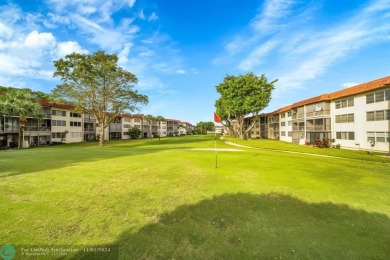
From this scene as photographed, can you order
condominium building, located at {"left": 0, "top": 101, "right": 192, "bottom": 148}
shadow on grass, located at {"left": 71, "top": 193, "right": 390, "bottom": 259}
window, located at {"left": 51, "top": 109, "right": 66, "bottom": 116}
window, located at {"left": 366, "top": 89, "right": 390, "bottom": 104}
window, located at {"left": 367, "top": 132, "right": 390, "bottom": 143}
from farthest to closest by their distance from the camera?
window, located at {"left": 51, "top": 109, "right": 66, "bottom": 116}, condominium building, located at {"left": 0, "top": 101, "right": 192, "bottom": 148}, window, located at {"left": 367, "top": 132, "right": 390, "bottom": 143}, window, located at {"left": 366, "top": 89, "right": 390, "bottom": 104}, shadow on grass, located at {"left": 71, "top": 193, "right": 390, "bottom": 259}

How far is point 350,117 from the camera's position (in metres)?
35.9

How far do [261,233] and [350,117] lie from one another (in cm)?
4149

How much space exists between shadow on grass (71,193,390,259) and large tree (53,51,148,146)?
38541mm

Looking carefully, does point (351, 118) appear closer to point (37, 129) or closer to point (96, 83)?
point (96, 83)

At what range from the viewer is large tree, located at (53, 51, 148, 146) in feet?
120

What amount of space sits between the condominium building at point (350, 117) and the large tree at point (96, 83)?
4202cm

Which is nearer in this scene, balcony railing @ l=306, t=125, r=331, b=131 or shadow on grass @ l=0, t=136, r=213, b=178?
shadow on grass @ l=0, t=136, r=213, b=178

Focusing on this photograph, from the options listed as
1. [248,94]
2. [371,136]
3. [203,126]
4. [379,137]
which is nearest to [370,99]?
[371,136]

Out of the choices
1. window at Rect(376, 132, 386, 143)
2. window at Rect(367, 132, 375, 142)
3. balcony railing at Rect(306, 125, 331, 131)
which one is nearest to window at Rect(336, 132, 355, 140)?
balcony railing at Rect(306, 125, 331, 131)

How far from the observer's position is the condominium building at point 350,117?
29.3m

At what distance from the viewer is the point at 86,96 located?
130ft

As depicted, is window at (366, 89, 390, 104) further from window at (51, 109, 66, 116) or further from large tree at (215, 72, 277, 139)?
window at (51, 109, 66, 116)

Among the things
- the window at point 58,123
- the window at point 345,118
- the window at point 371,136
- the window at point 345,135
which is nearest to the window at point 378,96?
the window at point 345,118

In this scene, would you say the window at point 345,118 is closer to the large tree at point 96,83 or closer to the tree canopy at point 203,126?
the large tree at point 96,83
